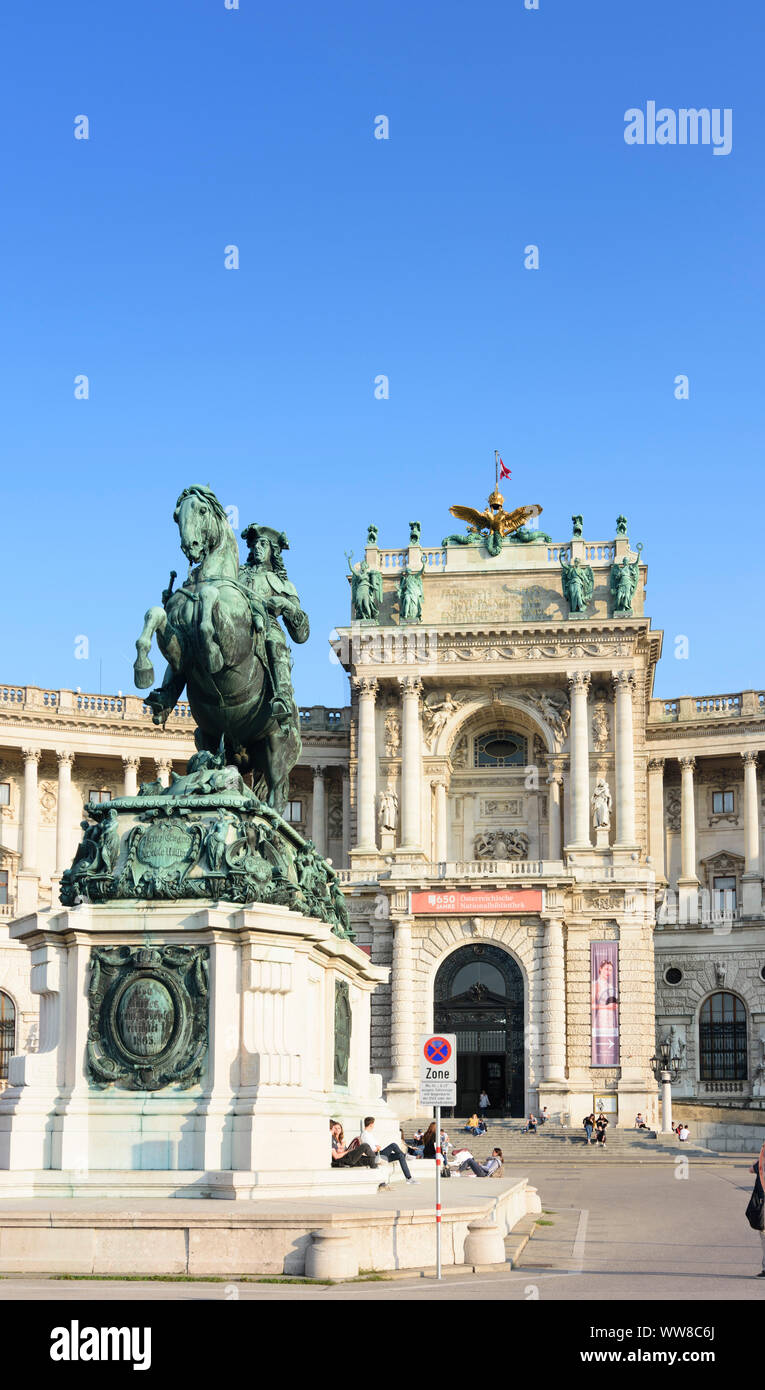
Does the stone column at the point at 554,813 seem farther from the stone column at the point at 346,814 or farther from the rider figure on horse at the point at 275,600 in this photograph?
the rider figure on horse at the point at 275,600

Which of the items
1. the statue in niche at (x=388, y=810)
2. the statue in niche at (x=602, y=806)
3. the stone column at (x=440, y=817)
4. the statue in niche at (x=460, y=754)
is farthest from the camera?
the statue in niche at (x=460, y=754)

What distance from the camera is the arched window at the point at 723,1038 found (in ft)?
217

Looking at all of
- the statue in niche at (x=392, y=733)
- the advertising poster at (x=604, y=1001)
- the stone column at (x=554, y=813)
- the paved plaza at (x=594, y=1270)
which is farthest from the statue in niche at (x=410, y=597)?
the paved plaza at (x=594, y=1270)

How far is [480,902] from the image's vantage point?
58094 millimetres

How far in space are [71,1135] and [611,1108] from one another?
43.0 metres

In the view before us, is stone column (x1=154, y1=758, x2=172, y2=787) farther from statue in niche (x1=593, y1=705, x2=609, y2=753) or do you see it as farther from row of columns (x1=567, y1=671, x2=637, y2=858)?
statue in niche (x1=593, y1=705, x2=609, y2=753)

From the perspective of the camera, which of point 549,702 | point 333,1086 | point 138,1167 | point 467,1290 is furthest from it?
point 549,702

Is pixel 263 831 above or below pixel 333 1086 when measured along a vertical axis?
above

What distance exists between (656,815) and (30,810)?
25.1 m

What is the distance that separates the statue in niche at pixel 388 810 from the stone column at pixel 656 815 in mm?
12291

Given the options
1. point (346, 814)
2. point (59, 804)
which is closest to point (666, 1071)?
point (346, 814)
